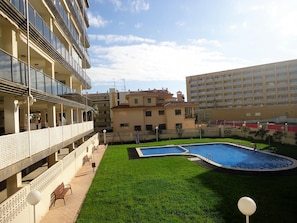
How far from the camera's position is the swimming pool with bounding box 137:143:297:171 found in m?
18.0

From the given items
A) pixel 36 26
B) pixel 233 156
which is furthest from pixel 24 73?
pixel 233 156

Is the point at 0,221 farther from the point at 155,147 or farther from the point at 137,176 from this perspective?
the point at 155,147

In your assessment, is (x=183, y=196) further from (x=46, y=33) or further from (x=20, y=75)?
(x=46, y=33)

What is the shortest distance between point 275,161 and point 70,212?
16523 mm

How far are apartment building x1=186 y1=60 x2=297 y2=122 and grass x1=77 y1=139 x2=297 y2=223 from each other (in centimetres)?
5808

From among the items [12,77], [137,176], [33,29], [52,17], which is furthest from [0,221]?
[52,17]

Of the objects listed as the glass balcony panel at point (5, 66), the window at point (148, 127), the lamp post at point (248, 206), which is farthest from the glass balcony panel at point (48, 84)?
the window at point (148, 127)

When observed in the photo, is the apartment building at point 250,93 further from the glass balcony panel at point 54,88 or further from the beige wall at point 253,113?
the glass balcony panel at point 54,88

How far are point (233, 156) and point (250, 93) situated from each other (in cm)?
5575

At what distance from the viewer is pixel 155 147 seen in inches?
1154

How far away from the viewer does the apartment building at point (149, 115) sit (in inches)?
1543

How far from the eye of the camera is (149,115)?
134ft

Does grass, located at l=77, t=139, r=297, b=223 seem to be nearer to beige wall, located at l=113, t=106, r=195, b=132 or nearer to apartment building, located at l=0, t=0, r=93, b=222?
apartment building, located at l=0, t=0, r=93, b=222

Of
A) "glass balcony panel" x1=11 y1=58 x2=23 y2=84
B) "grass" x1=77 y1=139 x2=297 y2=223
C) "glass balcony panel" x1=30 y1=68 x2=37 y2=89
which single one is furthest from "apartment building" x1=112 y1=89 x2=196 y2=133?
"glass balcony panel" x1=11 y1=58 x2=23 y2=84
